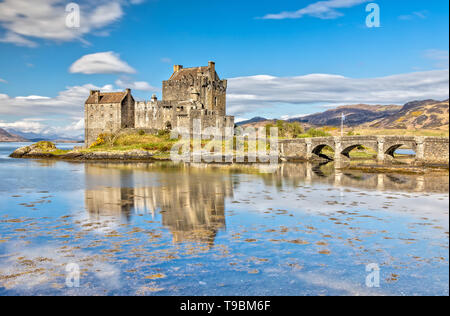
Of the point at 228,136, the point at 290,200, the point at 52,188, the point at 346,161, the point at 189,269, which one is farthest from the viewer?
the point at 228,136

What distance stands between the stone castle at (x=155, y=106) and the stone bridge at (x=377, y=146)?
1101cm

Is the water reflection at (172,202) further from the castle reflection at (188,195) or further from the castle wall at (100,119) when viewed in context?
the castle wall at (100,119)

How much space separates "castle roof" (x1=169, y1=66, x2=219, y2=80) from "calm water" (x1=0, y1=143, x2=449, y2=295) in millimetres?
41664

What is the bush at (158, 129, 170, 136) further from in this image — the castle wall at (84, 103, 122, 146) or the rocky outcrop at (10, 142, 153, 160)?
the castle wall at (84, 103, 122, 146)

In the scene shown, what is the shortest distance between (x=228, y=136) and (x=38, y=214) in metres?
39.9

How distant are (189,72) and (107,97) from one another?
44.5ft

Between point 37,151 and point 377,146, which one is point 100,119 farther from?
point 377,146

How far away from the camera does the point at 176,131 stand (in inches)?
2172

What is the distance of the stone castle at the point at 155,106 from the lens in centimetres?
5781

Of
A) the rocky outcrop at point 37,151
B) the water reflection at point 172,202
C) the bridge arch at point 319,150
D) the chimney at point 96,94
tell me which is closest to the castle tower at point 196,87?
the chimney at point 96,94

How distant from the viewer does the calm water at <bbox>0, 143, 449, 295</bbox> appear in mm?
8117
